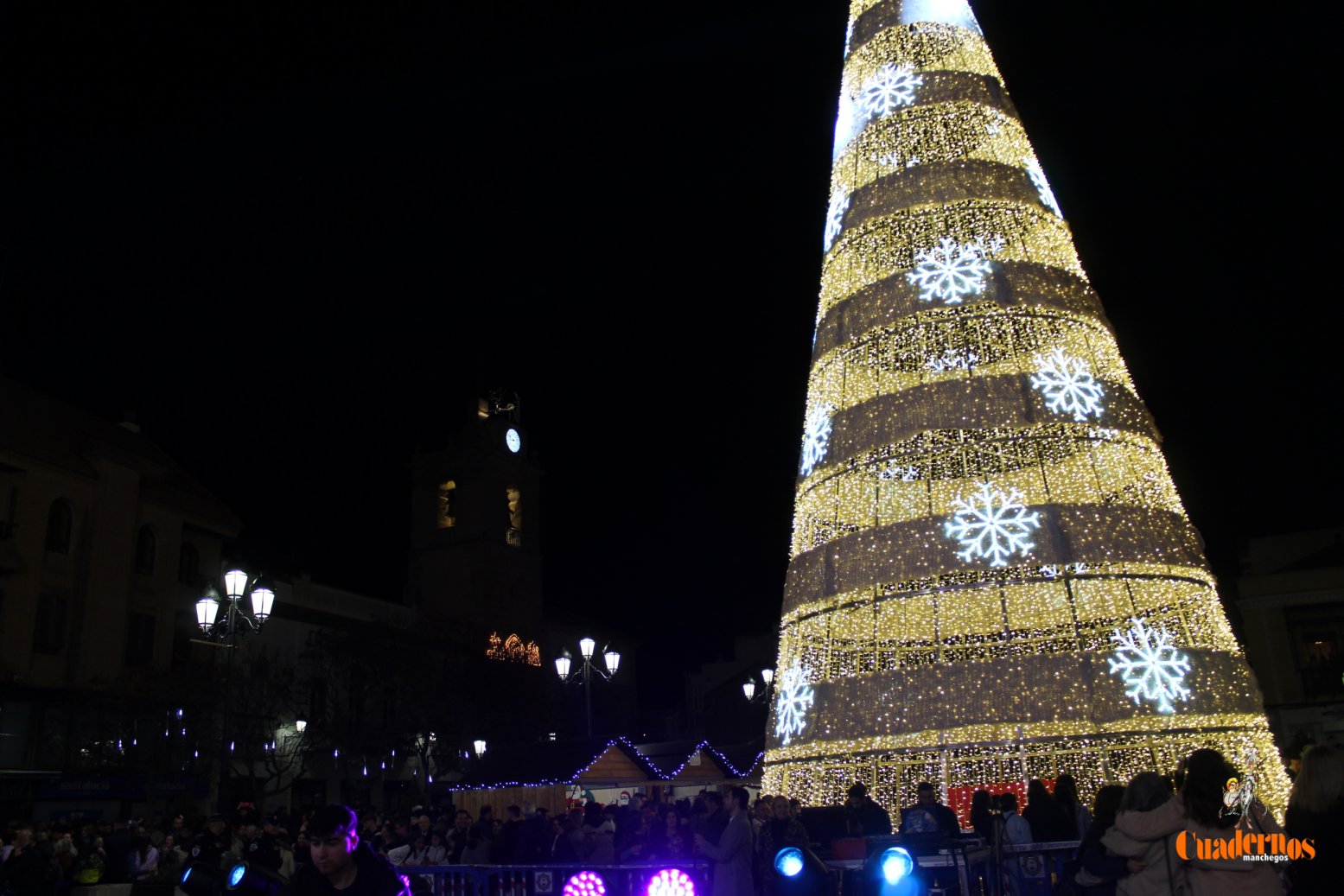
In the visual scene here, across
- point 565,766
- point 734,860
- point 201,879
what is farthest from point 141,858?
point 201,879

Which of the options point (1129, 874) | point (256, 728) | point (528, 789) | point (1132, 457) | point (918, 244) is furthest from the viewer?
point (256, 728)

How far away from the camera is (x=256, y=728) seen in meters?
34.3

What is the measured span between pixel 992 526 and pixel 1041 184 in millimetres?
4035

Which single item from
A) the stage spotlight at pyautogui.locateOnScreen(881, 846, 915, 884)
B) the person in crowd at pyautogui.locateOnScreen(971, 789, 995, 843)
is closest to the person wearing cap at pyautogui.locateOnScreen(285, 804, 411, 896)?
the stage spotlight at pyautogui.locateOnScreen(881, 846, 915, 884)

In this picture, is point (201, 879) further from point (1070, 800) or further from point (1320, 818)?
point (1070, 800)

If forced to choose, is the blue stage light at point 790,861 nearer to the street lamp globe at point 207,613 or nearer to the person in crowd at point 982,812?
the person in crowd at point 982,812

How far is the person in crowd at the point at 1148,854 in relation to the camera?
4.14 metres

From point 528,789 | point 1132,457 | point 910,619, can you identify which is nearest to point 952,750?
point 910,619

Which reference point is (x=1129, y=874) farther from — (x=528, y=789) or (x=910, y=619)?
(x=528, y=789)

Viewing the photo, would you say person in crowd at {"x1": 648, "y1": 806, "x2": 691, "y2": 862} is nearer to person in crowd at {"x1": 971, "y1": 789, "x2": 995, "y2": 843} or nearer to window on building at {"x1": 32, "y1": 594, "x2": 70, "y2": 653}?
person in crowd at {"x1": 971, "y1": 789, "x2": 995, "y2": 843}

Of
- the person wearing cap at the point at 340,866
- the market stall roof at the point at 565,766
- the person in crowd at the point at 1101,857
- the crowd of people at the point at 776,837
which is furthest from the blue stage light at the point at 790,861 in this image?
the market stall roof at the point at 565,766

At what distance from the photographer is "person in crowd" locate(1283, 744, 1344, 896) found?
3.71 metres

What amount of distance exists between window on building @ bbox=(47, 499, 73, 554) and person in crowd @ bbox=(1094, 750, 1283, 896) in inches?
1311

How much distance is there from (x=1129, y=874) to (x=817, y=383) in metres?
6.72
